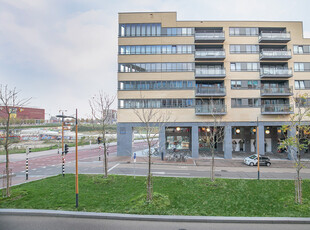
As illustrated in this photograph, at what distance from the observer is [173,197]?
10.6m

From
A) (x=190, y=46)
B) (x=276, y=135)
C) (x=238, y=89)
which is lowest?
(x=276, y=135)

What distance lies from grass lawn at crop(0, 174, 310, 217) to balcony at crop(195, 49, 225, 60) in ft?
66.9

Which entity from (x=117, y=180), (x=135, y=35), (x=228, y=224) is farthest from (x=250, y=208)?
(x=135, y=35)

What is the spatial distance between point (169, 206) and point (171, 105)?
65.7ft

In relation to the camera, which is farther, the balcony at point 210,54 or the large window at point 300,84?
the large window at point 300,84

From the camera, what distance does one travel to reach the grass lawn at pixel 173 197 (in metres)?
8.84

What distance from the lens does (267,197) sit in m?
10.7

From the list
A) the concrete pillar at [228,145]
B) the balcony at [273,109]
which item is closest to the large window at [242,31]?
the balcony at [273,109]

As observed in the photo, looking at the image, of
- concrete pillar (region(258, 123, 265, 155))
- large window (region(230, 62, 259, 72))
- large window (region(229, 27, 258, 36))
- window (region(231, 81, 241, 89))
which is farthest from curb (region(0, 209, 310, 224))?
large window (region(229, 27, 258, 36))

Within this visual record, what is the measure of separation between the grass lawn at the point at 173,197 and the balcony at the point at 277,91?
57.9 ft

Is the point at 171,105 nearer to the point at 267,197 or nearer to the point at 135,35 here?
the point at 135,35

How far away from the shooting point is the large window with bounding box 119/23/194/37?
2898 cm

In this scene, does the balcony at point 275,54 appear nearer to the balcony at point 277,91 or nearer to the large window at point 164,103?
the balcony at point 277,91

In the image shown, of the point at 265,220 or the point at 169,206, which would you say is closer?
the point at 265,220
